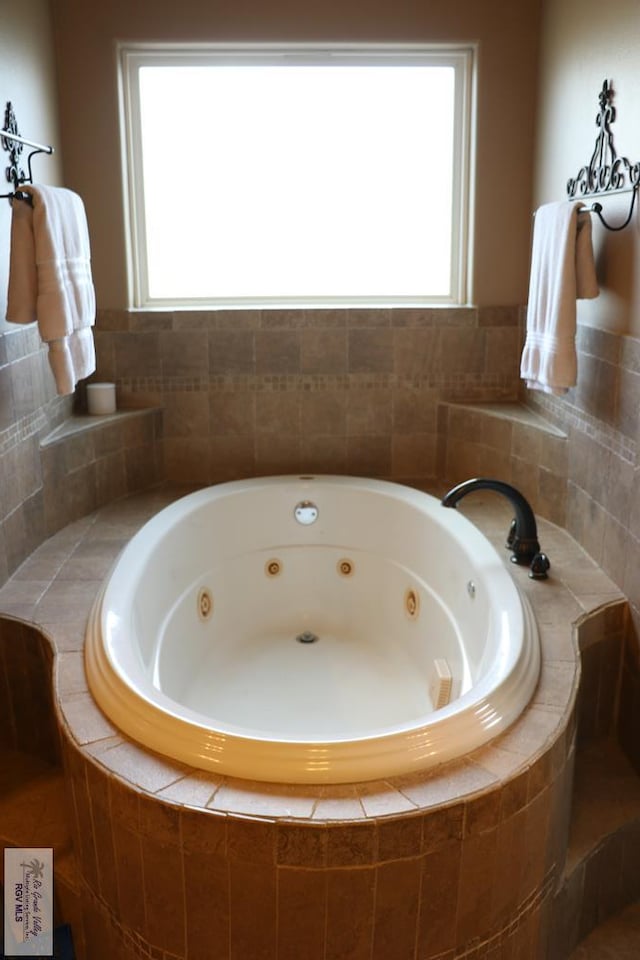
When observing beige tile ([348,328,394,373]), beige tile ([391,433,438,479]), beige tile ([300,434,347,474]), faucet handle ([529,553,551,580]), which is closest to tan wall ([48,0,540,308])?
beige tile ([348,328,394,373])

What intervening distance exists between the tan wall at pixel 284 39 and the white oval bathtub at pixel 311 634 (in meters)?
1.12

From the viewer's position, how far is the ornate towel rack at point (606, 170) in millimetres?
2340

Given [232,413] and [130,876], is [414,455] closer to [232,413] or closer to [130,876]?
[232,413]

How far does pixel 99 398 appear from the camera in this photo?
3393 millimetres

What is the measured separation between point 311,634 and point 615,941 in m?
1.45

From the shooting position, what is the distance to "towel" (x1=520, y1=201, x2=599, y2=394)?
2.51 m

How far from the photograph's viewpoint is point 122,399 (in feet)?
11.5

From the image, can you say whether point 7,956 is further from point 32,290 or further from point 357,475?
point 357,475

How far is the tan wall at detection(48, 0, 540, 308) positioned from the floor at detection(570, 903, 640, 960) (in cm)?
240

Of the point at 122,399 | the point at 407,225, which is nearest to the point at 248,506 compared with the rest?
the point at 122,399

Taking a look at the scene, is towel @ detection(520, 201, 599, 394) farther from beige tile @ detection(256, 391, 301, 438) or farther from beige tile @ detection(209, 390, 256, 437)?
beige tile @ detection(209, 390, 256, 437)

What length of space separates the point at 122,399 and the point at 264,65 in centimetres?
142

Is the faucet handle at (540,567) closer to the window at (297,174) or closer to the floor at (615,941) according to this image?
the floor at (615,941)

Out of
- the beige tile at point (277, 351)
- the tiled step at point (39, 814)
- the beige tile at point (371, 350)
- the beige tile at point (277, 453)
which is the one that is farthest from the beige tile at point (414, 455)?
the tiled step at point (39, 814)
